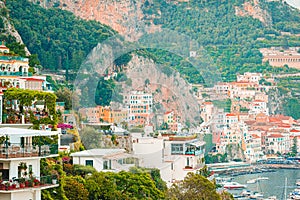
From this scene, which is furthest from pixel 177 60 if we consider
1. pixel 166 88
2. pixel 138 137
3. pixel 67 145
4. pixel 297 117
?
pixel 297 117

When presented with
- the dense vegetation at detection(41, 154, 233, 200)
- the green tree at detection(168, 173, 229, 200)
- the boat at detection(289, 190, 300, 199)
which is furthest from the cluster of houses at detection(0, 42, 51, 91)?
the boat at detection(289, 190, 300, 199)

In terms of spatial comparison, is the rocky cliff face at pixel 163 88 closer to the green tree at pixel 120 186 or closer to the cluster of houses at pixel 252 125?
the cluster of houses at pixel 252 125

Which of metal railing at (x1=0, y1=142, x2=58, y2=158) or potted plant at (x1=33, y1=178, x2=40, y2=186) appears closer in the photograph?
metal railing at (x1=0, y1=142, x2=58, y2=158)

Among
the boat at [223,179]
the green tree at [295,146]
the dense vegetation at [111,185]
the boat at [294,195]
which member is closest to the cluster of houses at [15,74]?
the dense vegetation at [111,185]

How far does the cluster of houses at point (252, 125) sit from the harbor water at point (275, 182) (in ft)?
Result: 13.6

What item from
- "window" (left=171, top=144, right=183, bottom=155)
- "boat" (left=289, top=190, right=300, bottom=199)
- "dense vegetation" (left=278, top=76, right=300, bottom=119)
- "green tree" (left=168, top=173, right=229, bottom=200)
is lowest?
"boat" (left=289, top=190, right=300, bottom=199)

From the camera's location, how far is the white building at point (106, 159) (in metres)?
37.6

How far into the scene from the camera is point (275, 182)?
89.4 metres

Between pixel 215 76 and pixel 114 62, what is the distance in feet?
28.3

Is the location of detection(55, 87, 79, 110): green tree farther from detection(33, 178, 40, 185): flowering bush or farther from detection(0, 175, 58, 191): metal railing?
detection(33, 178, 40, 185): flowering bush

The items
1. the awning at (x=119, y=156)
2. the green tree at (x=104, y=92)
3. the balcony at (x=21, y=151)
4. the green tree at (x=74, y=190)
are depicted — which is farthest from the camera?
the green tree at (x=104, y=92)

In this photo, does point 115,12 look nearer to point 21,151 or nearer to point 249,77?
point 249,77

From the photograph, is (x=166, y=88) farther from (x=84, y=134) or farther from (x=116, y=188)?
(x=116, y=188)

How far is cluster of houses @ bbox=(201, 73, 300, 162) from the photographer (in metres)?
108
